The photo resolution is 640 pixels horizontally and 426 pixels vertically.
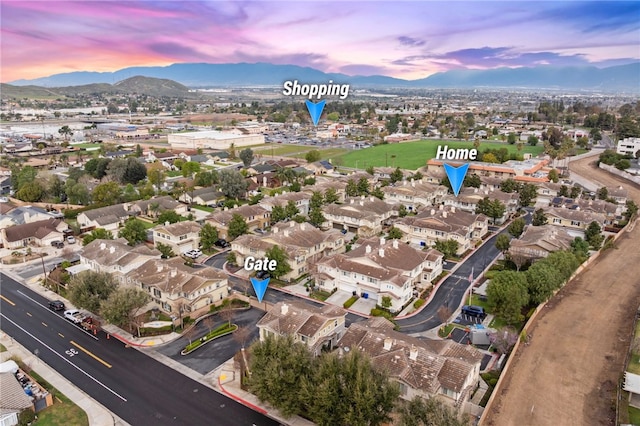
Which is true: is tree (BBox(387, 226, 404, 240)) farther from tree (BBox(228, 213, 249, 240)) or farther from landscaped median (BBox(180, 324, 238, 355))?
landscaped median (BBox(180, 324, 238, 355))

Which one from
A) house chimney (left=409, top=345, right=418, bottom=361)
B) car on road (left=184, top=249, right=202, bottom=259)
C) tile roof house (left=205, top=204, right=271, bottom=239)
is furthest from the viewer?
tile roof house (left=205, top=204, right=271, bottom=239)

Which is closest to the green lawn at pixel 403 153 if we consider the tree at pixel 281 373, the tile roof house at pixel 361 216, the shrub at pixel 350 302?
the tile roof house at pixel 361 216

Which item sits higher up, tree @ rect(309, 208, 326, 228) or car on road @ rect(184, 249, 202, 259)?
tree @ rect(309, 208, 326, 228)

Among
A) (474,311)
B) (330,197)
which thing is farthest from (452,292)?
(330,197)

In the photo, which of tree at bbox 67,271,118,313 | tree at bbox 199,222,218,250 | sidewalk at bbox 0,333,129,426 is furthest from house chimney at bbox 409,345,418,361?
tree at bbox 199,222,218,250

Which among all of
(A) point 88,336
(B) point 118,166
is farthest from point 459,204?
(B) point 118,166

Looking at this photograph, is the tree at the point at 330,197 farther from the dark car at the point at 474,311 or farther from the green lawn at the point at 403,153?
the green lawn at the point at 403,153

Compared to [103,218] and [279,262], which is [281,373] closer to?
[279,262]
